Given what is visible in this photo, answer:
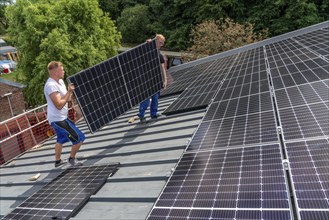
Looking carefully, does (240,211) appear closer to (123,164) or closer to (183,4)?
(123,164)

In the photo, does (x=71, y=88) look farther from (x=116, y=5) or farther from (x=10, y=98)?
(x=116, y=5)

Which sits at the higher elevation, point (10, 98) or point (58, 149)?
point (10, 98)

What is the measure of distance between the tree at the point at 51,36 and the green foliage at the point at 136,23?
935 inches

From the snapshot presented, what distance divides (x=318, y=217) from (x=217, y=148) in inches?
85.9

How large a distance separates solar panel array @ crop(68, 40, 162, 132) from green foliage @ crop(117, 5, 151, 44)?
149ft

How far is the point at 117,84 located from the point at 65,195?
3.58 metres

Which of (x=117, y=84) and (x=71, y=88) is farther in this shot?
(x=117, y=84)

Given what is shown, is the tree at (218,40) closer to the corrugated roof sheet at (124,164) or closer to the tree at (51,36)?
the tree at (51,36)

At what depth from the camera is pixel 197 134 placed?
581 cm

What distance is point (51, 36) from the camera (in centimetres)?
2639

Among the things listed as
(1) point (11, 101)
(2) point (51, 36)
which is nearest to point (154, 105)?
(2) point (51, 36)

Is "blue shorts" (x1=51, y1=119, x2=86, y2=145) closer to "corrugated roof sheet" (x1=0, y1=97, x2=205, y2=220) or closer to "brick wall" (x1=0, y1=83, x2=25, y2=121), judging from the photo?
"corrugated roof sheet" (x1=0, y1=97, x2=205, y2=220)

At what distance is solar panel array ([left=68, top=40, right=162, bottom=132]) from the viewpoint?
719 cm

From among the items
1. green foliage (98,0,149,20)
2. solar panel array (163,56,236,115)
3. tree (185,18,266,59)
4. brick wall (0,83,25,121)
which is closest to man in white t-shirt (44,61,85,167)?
solar panel array (163,56,236,115)
